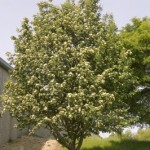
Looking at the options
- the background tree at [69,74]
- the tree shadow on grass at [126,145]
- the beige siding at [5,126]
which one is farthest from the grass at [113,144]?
the beige siding at [5,126]

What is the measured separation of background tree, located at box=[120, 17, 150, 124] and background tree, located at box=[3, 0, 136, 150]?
142 inches

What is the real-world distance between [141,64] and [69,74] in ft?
33.2

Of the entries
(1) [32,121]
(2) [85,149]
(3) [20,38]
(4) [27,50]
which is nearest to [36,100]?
(1) [32,121]

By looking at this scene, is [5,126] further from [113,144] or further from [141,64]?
[141,64]

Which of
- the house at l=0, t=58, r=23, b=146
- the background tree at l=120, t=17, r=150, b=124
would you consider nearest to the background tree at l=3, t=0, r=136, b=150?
the background tree at l=120, t=17, r=150, b=124

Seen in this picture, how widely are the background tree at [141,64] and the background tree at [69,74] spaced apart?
3.61m

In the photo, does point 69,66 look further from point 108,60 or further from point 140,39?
point 140,39

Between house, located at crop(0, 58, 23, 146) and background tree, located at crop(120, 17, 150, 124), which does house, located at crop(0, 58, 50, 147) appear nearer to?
house, located at crop(0, 58, 23, 146)

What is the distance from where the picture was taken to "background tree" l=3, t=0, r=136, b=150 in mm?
23453

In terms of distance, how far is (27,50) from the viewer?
83.0 ft

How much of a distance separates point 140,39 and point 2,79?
42.2 feet

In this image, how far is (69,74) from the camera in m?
23.6

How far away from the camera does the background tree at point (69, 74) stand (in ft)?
76.9

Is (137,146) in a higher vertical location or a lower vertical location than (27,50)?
lower
